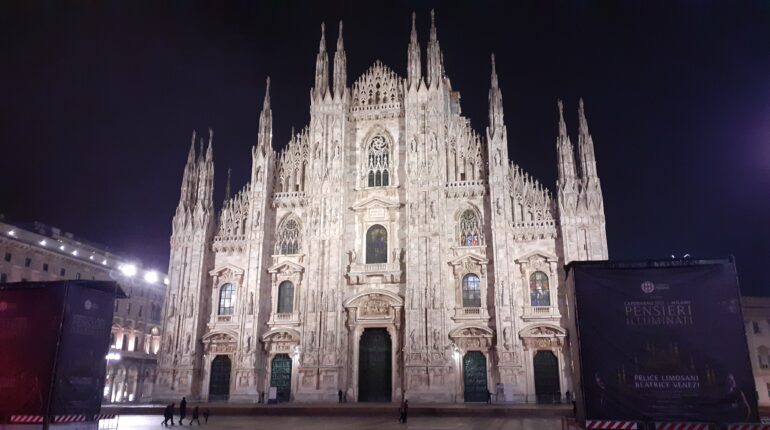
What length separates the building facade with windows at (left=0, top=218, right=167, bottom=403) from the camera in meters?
53.2

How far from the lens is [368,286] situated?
3941 centimetres

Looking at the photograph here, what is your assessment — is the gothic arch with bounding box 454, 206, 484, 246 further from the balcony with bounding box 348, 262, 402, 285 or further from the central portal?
the central portal

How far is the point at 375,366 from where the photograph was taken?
126ft

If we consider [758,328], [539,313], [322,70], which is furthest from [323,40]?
[758,328]

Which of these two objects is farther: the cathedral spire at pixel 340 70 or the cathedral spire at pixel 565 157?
the cathedral spire at pixel 340 70

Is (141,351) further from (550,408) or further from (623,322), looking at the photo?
(623,322)

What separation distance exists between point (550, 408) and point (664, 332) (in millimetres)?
15840

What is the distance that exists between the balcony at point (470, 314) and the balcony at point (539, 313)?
234 centimetres

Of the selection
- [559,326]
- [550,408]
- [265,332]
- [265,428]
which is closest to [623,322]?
[265,428]

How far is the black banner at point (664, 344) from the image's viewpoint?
15219 millimetres

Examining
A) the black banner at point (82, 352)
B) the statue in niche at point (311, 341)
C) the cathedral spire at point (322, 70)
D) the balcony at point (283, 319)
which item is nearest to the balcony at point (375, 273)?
the statue in niche at point (311, 341)

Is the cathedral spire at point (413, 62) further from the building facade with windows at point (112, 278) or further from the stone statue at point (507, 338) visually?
the building facade with windows at point (112, 278)

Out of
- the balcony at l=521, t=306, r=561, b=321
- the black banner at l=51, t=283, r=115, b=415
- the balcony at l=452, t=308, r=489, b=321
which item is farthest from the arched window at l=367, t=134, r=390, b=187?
the black banner at l=51, t=283, r=115, b=415

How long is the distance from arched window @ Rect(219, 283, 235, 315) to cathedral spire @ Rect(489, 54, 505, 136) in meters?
20.7
